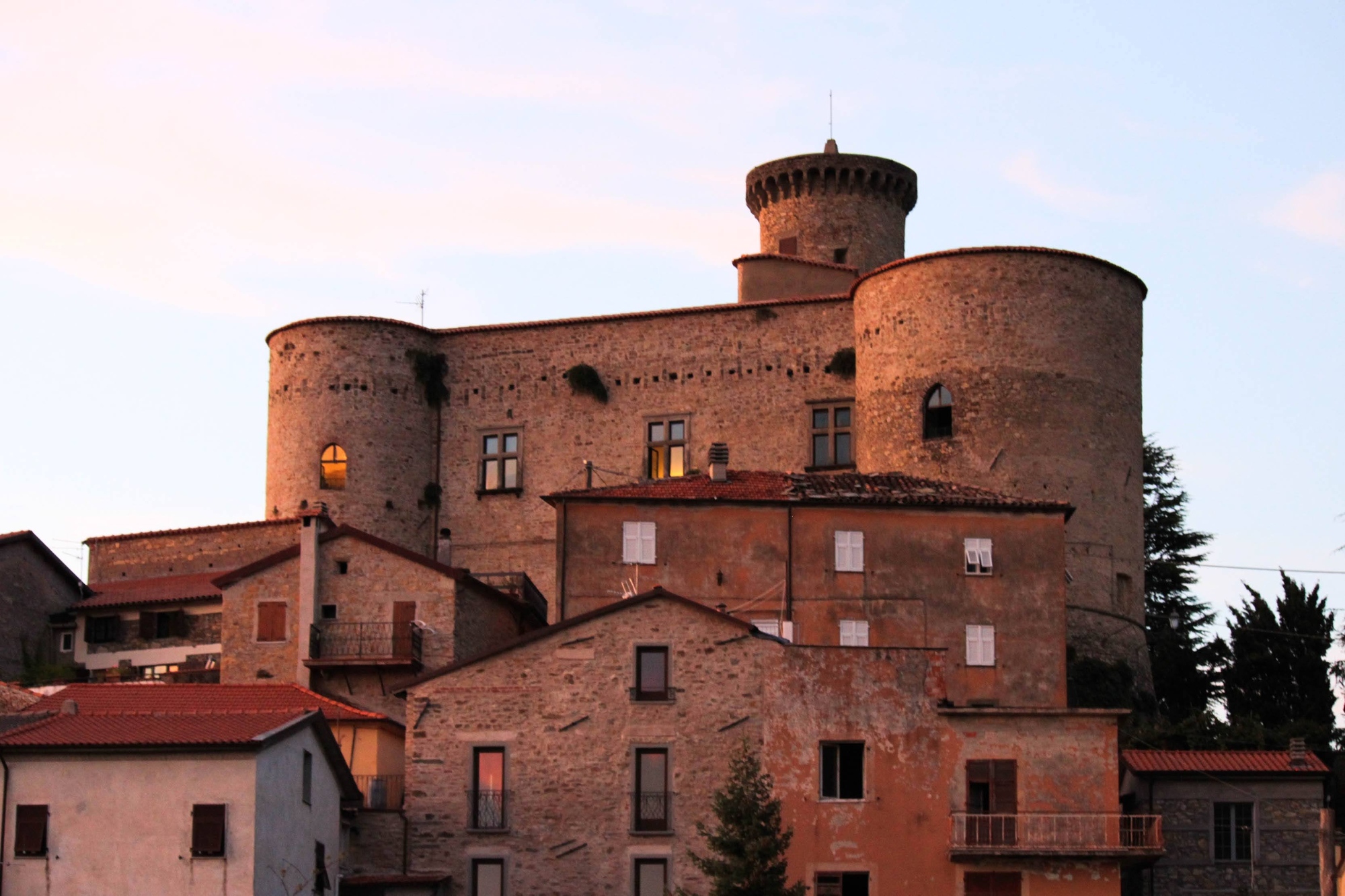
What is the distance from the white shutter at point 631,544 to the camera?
46.4m

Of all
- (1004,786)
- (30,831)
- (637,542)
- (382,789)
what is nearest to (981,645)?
(1004,786)

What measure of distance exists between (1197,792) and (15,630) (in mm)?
28428

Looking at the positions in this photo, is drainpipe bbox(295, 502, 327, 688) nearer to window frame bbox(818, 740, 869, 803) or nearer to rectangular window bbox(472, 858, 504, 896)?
rectangular window bbox(472, 858, 504, 896)

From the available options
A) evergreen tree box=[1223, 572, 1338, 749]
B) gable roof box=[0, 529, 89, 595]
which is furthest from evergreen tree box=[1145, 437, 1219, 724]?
gable roof box=[0, 529, 89, 595]

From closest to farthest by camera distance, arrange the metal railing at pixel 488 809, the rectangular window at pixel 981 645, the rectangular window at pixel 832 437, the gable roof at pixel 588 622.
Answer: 1. the metal railing at pixel 488 809
2. the gable roof at pixel 588 622
3. the rectangular window at pixel 981 645
4. the rectangular window at pixel 832 437

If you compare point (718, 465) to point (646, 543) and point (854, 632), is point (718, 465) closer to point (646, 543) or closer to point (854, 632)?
point (646, 543)

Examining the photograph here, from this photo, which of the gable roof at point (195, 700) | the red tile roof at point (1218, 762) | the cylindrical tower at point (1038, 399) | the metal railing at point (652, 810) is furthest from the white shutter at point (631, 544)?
the cylindrical tower at point (1038, 399)

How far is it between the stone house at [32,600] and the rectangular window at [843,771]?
77.5 ft

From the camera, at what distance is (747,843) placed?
37.5 m

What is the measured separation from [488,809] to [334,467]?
24.5m

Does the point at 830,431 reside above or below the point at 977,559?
above

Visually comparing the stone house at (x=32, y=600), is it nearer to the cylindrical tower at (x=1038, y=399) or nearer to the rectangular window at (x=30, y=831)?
the cylindrical tower at (x=1038, y=399)

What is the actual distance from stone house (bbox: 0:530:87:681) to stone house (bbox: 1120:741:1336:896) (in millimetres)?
27007

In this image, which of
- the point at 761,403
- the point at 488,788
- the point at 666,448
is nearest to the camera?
the point at 488,788
